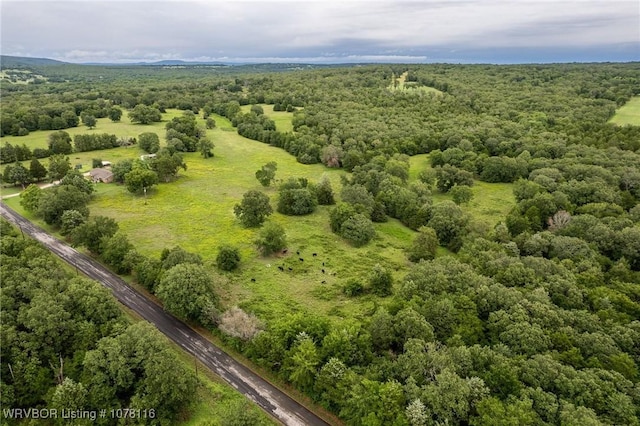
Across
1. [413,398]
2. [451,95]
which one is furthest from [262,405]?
[451,95]

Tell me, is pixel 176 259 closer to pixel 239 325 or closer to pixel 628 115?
pixel 239 325

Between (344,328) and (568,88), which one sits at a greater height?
(568,88)

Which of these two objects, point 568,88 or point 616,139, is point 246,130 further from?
point 568,88

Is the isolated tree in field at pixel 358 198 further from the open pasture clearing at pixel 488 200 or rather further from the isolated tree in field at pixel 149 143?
the isolated tree in field at pixel 149 143

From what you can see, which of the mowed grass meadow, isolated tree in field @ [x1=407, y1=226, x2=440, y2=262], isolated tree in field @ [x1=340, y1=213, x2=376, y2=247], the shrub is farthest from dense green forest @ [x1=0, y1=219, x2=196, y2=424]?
isolated tree in field @ [x1=407, y1=226, x2=440, y2=262]

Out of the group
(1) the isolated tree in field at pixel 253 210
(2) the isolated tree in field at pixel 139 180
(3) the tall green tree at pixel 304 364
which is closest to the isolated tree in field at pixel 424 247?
(1) the isolated tree in field at pixel 253 210
